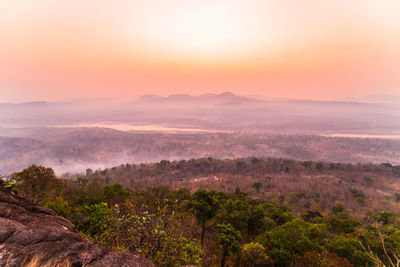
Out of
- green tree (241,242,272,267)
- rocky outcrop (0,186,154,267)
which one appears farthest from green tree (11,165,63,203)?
green tree (241,242,272,267)

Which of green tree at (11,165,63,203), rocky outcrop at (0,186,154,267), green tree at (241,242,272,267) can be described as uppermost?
rocky outcrop at (0,186,154,267)

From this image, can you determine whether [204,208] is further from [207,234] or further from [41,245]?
[41,245]

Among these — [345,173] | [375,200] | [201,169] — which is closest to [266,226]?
[375,200]

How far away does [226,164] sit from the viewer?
138375mm

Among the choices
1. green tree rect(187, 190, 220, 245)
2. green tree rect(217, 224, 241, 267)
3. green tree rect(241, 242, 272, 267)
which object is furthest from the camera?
green tree rect(187, 190, 220, 245)

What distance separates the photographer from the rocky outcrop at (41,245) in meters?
5.55

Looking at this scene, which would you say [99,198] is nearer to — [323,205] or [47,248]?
[47,248]

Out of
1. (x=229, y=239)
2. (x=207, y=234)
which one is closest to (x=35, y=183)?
(x=207, y=234)

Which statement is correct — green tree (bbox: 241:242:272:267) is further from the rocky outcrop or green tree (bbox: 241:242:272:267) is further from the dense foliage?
the rocky outcrop

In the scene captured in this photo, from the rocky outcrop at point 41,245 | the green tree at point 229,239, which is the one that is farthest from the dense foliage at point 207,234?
the rocky outcrop at point 41,245

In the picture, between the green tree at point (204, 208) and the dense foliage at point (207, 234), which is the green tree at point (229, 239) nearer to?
the dense foliage at point (207, 234)

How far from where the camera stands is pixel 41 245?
599 cm

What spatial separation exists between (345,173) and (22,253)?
480 feet

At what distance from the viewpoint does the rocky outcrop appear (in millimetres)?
5551
